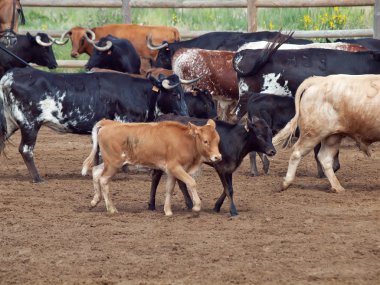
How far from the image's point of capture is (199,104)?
1466 centimetres

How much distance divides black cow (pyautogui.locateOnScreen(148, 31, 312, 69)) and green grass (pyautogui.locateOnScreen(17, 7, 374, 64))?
518 centimetres

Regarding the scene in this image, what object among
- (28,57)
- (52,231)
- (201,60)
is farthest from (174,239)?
(28,57)

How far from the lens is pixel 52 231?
387 inches

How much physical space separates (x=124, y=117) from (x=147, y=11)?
14.4 m

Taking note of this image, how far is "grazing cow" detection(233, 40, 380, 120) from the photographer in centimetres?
1402

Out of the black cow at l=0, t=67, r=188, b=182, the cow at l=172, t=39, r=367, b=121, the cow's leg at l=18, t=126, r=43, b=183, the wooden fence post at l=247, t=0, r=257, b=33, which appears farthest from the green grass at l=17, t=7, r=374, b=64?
the cow's leg at l=18, t=126, r=43, b=183

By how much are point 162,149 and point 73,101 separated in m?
2.83

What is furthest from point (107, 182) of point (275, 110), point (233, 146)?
point (275, 110)

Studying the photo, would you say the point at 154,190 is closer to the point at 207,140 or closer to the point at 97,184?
the point at 97,184

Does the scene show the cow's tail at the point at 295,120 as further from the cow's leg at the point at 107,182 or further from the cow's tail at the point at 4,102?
the cow's tail at the point at 4,102

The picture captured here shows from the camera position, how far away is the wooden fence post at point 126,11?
2123 centimetres

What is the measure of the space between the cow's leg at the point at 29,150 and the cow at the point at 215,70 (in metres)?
3.43

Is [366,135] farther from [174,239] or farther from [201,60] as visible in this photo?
[201,60]

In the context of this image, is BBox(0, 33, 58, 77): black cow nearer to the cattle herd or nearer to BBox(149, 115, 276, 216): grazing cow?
the cattle herd
